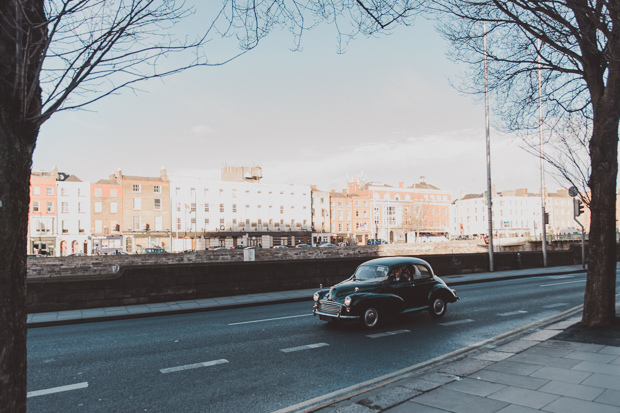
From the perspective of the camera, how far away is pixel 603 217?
358 inches

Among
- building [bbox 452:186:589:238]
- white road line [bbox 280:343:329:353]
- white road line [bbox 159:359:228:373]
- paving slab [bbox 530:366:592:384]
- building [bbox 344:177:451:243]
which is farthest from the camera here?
building [bbox 452:186:589:238]

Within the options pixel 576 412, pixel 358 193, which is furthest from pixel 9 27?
pixel 358 193

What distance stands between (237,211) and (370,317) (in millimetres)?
70782

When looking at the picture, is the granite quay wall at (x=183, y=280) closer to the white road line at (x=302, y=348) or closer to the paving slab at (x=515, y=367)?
the white road line at (x=302, y=348)

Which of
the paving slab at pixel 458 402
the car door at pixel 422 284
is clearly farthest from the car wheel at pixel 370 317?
the paving slab at pixel 458 402

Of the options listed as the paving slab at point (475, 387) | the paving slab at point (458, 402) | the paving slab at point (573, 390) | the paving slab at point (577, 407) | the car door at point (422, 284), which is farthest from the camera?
the car door at point (422, 284)

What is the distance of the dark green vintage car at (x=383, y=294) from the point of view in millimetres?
10422

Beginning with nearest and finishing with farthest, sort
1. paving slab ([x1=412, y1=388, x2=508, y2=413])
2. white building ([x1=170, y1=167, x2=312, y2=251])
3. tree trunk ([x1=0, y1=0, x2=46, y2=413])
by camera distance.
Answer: tree trunk ([x1=0, y1=0, x2=46, y2=413]) → paving slab ([x1=412, y1=388, x2=508, y2=413]) → white building ([x1=170, y1=167, x2=312, y2=251])

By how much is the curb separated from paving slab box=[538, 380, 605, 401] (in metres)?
1.81

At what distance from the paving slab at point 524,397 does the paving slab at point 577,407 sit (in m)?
0.09

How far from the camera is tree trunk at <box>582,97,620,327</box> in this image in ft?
29.7

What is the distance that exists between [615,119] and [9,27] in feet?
32.9

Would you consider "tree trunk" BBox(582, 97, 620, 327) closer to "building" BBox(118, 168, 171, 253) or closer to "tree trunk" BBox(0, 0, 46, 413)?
"tree trunk" BBox(0, 0, 46, 413)

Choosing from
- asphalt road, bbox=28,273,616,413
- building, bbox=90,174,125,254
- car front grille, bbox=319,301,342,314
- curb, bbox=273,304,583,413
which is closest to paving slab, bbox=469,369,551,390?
curb, bbox=273,304,583,413
